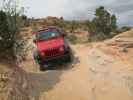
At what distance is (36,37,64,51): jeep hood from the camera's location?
19.5 metres

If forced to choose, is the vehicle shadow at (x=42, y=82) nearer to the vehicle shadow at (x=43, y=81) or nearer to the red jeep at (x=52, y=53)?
the vehicle shadow at (x=43, y=81)

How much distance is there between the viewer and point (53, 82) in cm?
1551

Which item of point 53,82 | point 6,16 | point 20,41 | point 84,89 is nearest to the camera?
point 84,89

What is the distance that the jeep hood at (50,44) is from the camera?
1947 cm

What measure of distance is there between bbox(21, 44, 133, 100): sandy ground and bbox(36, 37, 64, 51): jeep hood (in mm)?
1247

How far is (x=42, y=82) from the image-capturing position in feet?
50.4

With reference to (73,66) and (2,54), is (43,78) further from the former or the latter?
(73,66)

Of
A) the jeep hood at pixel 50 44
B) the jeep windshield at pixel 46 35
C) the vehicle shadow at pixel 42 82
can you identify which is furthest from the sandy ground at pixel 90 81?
the jeep windshield at pixel 46 35

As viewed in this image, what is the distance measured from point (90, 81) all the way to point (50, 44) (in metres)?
4.85

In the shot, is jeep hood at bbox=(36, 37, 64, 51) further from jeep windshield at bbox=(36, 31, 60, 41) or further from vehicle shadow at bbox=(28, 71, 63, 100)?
vehicle shadow at bbox=(28, 71, 63, 100)

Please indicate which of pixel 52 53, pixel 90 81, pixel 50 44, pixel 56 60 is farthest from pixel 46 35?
pixel 90 81

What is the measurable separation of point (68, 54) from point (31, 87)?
18.6 ft

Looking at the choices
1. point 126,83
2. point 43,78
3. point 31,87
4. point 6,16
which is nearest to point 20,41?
point 6,16

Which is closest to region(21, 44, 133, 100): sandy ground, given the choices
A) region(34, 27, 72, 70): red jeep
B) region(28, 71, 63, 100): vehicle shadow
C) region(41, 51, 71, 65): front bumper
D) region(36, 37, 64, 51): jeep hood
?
region(28, 71, 63, 100): vehicle shadow
